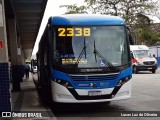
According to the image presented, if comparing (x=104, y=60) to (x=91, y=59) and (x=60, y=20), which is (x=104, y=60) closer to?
(x=91, y=59)

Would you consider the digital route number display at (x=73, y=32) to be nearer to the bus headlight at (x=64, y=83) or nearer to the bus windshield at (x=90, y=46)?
the bus windshield at (x=90, y=46)

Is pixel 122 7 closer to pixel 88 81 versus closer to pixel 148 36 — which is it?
pixel 148 36

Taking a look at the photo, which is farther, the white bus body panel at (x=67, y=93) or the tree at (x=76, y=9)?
the tree at (x=76, y=9)

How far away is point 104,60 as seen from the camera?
1143 centimetres

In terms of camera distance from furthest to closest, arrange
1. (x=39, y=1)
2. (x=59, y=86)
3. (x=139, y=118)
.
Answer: (x=39, y=1) < (x=59, y=86) < (x=139, y=118)

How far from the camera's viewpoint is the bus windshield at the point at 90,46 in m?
11.3

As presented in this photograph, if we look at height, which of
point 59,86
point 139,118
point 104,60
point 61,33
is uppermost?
point 61,33

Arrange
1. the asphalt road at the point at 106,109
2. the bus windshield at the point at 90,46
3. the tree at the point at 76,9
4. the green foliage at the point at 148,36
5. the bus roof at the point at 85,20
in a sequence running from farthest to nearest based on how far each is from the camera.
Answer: the green foliage at the point at 148,36, the tree at the point at 76,9, the bus roof at the point at 85,20, the bus windshield at the point at 90,46, the asphalt road at the point at 106,109

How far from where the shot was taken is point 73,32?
38.1ft

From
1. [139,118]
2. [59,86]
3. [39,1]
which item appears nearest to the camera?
[139,118]

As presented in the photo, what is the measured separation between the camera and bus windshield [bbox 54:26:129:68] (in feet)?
37.2

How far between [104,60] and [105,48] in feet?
1.28

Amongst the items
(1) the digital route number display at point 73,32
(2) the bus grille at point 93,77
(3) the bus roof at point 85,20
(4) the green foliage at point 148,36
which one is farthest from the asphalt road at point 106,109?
(4) the green foliage at point 148,36

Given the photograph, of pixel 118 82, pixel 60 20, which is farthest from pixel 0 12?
pixel 118 82
